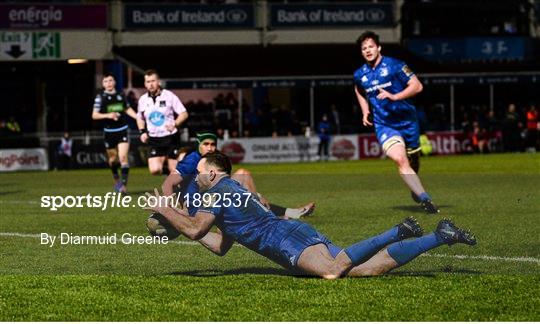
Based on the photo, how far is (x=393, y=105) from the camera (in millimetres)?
18297

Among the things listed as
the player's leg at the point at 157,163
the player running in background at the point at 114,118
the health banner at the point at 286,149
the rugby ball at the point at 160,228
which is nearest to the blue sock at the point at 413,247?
the rugby ball at the point at 160,228

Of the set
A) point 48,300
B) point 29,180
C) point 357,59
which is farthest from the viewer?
point 357,59

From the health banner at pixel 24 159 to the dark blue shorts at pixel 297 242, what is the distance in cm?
2947

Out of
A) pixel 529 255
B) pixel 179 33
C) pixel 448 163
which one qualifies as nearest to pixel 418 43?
pixel 179 33

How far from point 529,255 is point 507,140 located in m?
35.4

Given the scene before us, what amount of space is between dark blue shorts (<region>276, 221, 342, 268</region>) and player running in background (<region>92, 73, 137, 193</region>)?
13888mm

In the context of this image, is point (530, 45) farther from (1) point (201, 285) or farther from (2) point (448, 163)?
(1) point (201, 285)

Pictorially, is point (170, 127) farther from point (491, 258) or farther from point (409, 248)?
point (409, 248)

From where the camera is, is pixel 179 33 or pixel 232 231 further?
pixel 179 33

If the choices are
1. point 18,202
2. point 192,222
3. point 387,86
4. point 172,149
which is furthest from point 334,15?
point 192,222

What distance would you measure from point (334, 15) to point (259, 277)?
148 ft

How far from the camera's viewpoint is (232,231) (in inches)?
441

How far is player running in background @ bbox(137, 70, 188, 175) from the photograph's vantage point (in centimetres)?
2228

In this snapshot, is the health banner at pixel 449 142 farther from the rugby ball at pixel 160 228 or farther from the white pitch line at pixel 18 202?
the rugby ball at pixel 160 228
